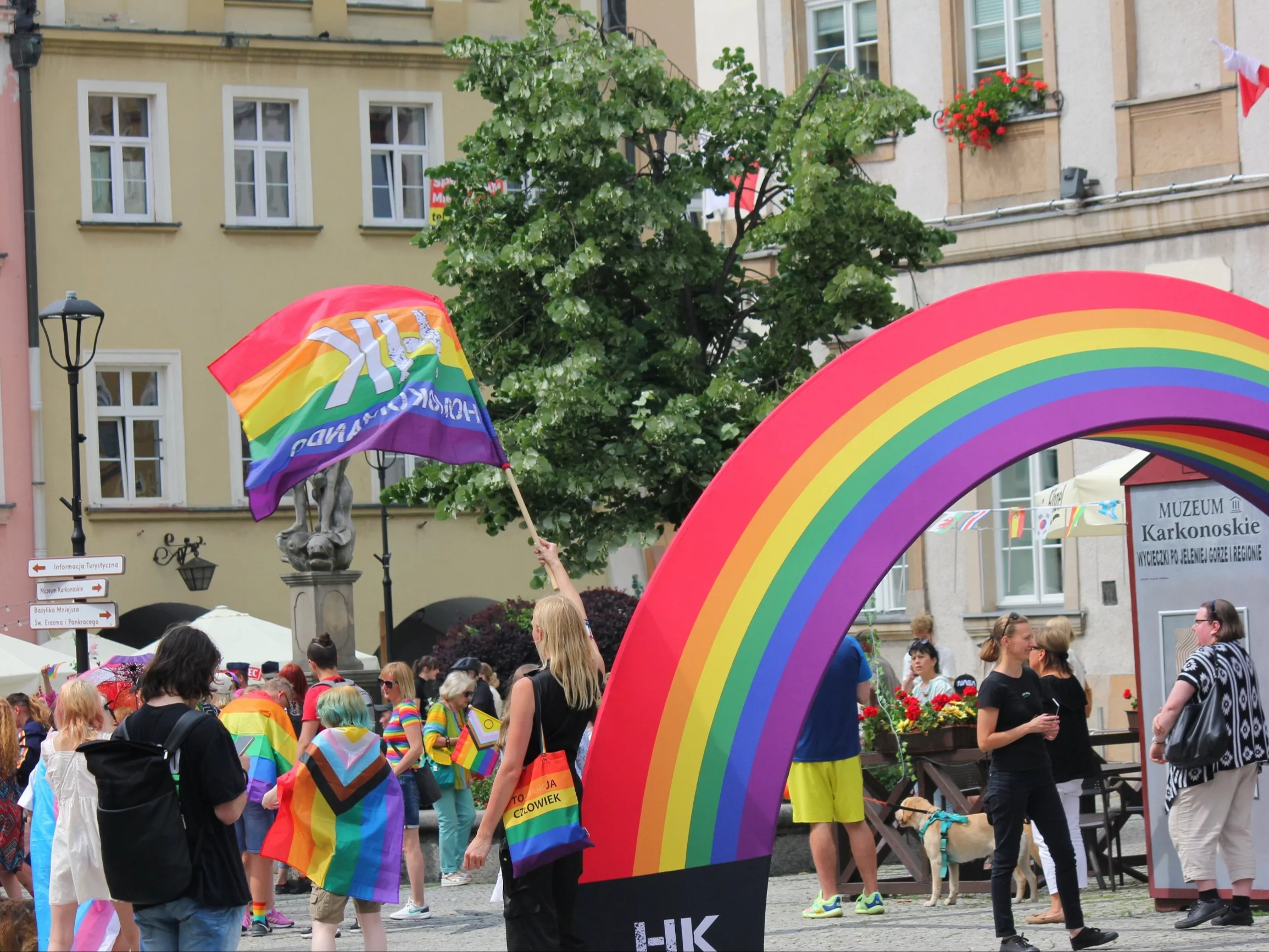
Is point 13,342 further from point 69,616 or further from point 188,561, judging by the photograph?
point 69,616

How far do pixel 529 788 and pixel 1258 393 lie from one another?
3.76 metres

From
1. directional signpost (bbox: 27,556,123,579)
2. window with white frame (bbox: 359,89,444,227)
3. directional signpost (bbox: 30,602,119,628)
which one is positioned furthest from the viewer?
window with white frame (bbox: 359,89,444,227)

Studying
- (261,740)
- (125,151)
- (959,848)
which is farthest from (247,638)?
(959,848)

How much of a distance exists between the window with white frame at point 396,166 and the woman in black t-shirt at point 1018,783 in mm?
21816

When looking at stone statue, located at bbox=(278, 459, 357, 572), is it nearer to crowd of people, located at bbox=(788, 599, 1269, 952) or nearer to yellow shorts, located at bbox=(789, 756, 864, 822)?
crowd of people, located at bbox=(788, 599, 1269, 952)

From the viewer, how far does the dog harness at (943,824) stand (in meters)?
11.9

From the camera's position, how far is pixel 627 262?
20.3 metres

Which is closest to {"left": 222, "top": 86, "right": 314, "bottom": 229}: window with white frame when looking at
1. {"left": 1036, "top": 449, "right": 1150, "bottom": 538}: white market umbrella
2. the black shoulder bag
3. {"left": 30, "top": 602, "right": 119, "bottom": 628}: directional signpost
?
{"left": 30, "top": 602, "right": 119, "bottom": 628}: directional signpost

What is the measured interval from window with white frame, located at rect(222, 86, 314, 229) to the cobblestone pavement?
17.8 m

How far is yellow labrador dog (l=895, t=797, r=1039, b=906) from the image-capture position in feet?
39.1

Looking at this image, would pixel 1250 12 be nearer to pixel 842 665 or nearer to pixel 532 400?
pixel 532 400

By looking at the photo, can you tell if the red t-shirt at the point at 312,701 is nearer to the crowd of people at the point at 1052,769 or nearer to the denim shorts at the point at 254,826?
the denim shorts at the point at 254,826

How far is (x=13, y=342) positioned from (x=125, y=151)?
127 inches

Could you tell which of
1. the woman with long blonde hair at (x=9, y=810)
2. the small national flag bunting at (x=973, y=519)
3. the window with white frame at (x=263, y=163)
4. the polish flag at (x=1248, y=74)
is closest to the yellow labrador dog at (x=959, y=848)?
the woman with long blonde hair at (x=9, y=810)
